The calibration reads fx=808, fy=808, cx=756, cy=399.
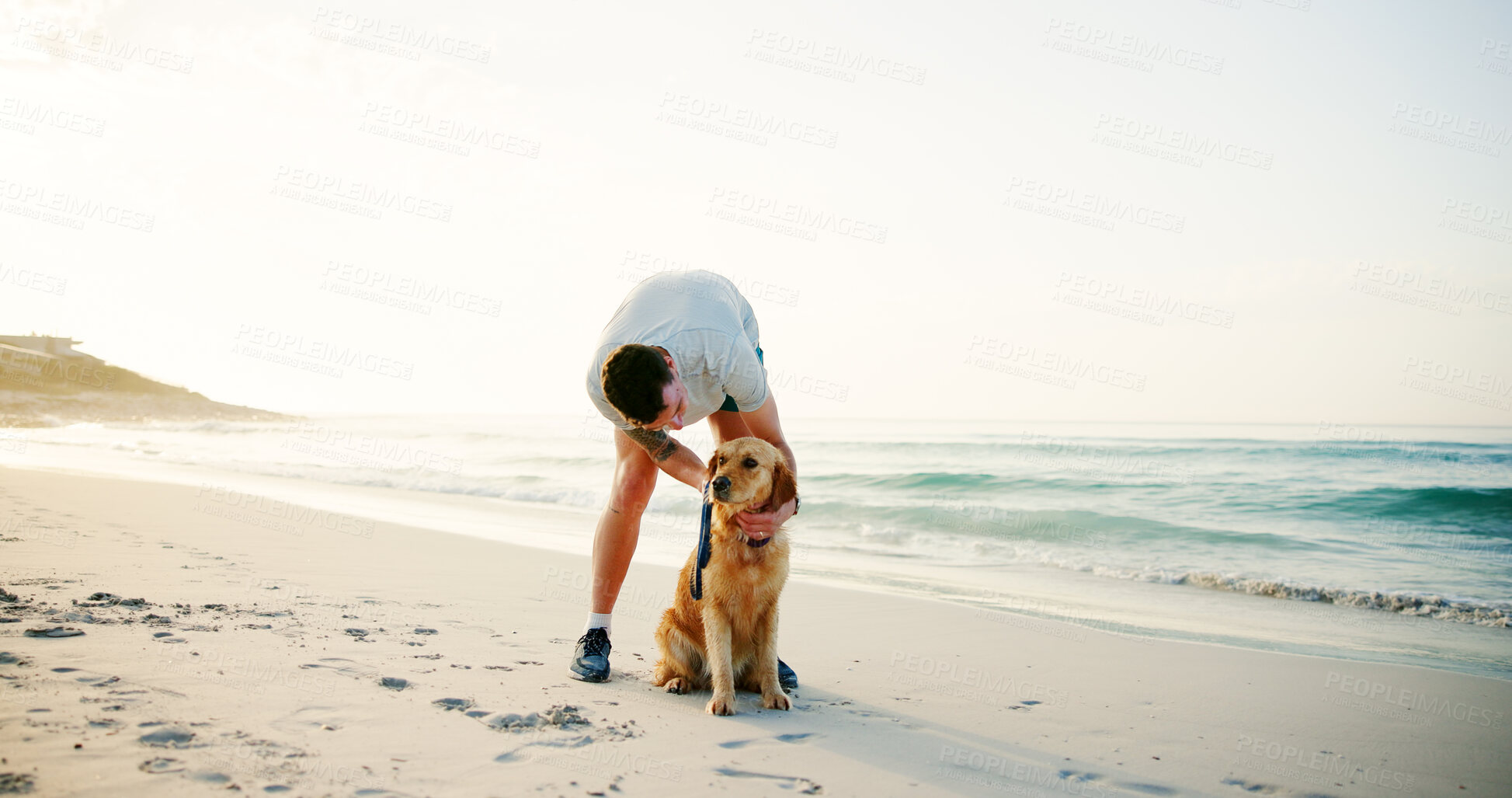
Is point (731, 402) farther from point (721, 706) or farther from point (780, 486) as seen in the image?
point (721, 706)

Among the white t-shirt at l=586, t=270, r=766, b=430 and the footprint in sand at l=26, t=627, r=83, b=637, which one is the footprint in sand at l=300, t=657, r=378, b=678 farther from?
the white t-shirt at l=586, t=270, r=766, b=430

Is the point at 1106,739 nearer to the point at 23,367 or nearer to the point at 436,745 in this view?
the point at 436,745

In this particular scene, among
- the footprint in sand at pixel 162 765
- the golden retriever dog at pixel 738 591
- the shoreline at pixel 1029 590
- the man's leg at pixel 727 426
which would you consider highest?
the man's leg at pixel 727 426

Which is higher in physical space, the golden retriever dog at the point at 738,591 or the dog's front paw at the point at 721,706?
the golden retriever dog at the point at 738,591

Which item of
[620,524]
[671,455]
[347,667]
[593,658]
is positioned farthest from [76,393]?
[671,455]

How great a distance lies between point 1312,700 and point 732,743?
8.78 ft

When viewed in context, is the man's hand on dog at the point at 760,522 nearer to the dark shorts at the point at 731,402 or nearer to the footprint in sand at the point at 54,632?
the dark shorts at the point at 731,402

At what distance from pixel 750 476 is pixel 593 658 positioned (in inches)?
40.3

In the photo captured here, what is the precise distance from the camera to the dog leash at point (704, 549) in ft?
10.6

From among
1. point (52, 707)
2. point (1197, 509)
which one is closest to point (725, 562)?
point (52, 707)

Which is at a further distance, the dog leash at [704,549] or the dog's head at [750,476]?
the dog leash at [704,549]

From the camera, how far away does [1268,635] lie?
4992 mm

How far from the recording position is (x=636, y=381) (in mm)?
2658

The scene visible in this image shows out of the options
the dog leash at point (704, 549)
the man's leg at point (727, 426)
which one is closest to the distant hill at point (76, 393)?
the man's leg at point (727, 426)
